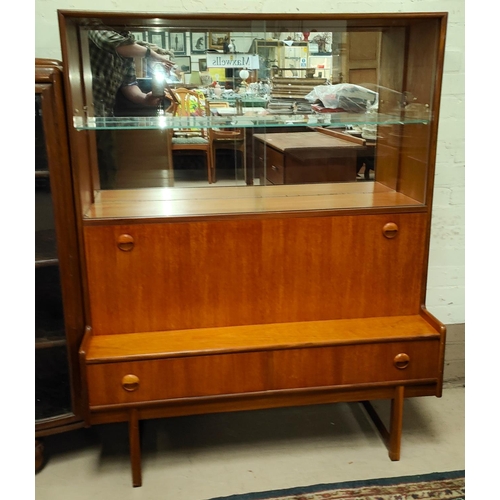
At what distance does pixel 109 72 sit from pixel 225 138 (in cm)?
44

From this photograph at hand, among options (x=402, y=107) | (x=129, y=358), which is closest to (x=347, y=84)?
(x=402, y=107)

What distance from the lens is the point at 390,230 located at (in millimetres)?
1769

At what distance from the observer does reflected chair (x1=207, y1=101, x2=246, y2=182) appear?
5.90ft

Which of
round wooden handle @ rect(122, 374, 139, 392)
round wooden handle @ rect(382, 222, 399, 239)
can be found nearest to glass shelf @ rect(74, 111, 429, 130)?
round wooden handle @ rect(382, 222, 399, 239)

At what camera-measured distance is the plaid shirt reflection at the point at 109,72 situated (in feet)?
5.64

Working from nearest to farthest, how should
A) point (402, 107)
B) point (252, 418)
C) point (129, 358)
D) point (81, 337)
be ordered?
point (129, 358) → point (81, 337) → point (402, 107) → point (252, 418)

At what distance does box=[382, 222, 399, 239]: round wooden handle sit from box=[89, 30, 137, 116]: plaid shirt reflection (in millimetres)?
972

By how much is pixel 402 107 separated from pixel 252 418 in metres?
1.33

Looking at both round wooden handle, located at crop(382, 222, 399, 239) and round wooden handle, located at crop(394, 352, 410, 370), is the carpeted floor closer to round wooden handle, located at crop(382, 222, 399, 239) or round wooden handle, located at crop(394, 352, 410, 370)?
round wooden handle, located at crop(394, 352, 410, 370)

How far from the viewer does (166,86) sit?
1773 millimetres

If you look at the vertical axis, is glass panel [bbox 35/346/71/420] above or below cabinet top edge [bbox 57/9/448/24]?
below

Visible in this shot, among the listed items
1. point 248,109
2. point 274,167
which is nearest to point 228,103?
point 248,109

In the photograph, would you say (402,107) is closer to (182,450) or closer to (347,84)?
(347,84)

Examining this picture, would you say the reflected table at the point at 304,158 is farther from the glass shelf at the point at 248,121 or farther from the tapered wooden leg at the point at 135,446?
the tapered wooden leg at the point at 135,446
